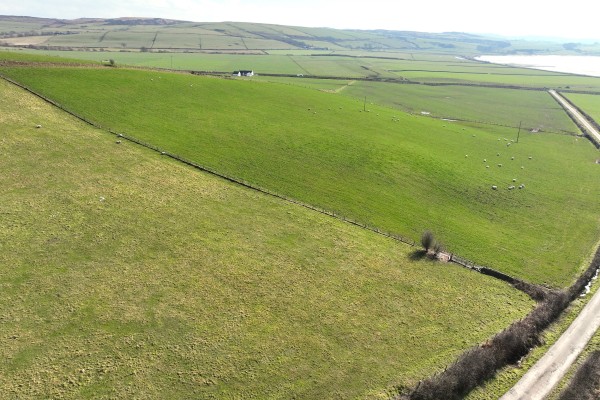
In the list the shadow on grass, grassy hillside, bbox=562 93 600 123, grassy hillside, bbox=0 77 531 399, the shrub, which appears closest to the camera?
grassy hillside, bbox=0 77 531 399

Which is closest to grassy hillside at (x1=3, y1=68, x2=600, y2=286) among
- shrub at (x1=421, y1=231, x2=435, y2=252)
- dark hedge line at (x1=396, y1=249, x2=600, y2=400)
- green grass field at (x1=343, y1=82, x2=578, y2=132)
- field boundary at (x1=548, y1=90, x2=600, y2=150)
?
dark hedge line at (x1=396, y1=249, x2=600, y2=400)

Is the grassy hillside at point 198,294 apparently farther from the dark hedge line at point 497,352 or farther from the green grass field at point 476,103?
the green grass field at point 476,103

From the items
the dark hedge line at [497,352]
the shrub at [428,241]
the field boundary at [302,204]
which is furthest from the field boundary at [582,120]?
the shrub at [428,241]

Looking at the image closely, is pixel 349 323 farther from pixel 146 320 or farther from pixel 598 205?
pixel 598 205

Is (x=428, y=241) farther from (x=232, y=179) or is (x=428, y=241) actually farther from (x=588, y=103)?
(x=588, y=103)

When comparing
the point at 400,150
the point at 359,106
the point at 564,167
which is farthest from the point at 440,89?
the point at 400,150

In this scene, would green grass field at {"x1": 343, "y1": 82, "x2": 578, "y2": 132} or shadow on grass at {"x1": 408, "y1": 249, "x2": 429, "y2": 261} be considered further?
green grass field at {"x1": 343, "y1": 82, "x2": 578, "y2": 132}

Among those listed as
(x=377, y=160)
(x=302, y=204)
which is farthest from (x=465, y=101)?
(x=302, y=204)

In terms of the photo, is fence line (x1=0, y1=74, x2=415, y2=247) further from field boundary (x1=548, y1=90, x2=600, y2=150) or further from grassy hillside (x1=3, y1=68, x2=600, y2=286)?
field boundary (x1=548, y1=90, x2=600, y2=150)
